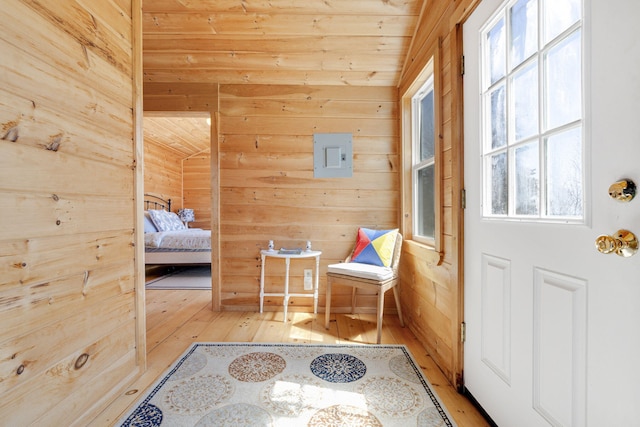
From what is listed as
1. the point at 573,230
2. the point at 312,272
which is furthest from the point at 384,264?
the point at 573,230

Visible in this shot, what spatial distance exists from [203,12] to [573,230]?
2613 millimetres

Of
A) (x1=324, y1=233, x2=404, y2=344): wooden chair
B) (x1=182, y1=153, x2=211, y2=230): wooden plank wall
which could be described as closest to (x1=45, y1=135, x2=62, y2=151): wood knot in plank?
(x1=324, y1=233, x2=404, y2=344): wooden chair

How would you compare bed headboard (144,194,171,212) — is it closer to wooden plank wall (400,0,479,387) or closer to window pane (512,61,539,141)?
wooden plank wall (400,0,479,387)

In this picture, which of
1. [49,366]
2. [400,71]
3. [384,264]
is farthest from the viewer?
[400,71]

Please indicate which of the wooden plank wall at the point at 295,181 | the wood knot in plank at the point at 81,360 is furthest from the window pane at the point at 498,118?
the wood knot in plank at the point at 81,360

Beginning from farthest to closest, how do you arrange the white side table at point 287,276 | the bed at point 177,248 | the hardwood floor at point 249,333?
the bed at point 177,248, the white side table at point 287,276, the hardwood floor at point 249,333

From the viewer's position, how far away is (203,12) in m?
2.16

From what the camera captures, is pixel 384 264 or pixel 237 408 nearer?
pixel 237 408

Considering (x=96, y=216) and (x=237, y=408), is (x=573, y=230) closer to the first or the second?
(x=237, y=408)

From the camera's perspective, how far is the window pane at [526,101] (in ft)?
3.51

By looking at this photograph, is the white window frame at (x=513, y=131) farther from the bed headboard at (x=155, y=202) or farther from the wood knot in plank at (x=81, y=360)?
the bed headboard at (x=155, y=202)

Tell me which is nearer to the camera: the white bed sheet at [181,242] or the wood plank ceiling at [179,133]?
the white bed sheet at [181,242]

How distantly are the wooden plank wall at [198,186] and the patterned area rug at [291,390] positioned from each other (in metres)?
4.86

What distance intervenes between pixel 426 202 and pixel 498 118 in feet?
3.60
